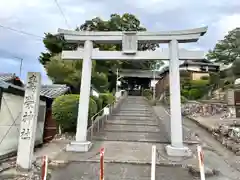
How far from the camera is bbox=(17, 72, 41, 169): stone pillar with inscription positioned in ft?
19.1

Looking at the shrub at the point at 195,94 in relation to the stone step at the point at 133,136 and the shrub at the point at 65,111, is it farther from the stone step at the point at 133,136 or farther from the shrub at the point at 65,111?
the shrub at the point at 65,111

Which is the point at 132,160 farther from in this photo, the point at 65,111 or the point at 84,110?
the point at 65,111

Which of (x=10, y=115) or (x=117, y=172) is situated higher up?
(x=10, y=115)

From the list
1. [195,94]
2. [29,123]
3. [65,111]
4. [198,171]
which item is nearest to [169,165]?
[198,171]

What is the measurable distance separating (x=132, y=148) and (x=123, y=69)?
2974cm

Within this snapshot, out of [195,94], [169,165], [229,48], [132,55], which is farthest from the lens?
[229,48]

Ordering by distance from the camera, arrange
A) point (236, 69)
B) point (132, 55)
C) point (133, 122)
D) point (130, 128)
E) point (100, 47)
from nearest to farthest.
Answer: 1. point (132, 55)
2. point (130, 128)
3. point (133, 122)
4. point (236, 69)
5. point (100, 47)

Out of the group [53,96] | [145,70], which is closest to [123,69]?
[145,70]

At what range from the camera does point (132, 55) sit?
8836mm

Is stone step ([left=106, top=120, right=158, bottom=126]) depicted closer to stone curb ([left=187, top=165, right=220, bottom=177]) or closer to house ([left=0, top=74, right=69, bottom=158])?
house ([left=0, top=74, right=69, bottom=158])

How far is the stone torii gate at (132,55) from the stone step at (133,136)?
176cm

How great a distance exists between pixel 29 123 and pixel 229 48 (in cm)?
3189

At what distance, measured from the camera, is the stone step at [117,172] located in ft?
18.4

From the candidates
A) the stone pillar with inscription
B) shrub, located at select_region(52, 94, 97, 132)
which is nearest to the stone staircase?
shrub, located at select_region(52, 94, 97, 132)
